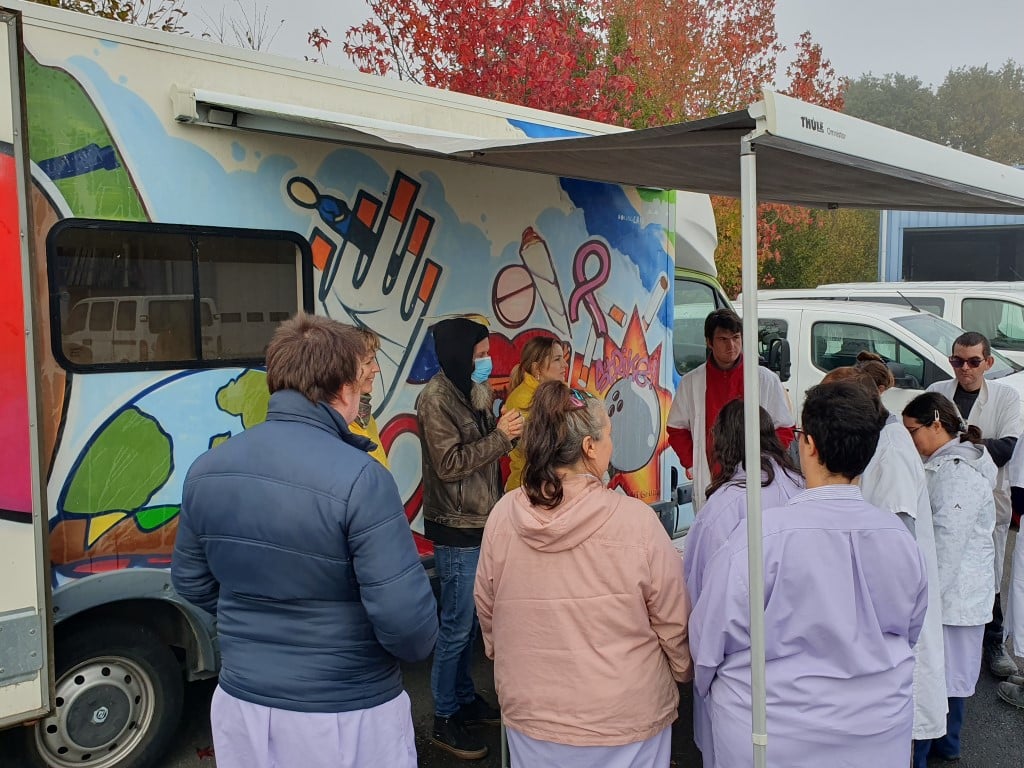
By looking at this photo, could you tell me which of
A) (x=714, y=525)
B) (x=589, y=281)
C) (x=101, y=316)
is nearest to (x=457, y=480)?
(x=714, y=525)

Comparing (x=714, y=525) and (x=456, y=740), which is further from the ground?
(x=714, y=525)

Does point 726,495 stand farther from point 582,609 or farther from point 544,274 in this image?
point 544,274

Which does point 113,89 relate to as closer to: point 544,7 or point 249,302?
point 249,302

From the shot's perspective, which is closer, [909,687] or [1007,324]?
[909,687]

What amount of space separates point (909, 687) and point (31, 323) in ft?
9.37

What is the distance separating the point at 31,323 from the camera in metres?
2.83

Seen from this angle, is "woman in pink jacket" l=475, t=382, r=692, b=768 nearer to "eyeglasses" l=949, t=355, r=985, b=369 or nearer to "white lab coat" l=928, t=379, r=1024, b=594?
"white lab coat" l=928, t=379, r=1024, b=594

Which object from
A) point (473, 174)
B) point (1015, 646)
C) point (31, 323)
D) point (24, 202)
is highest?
point (473, 174)

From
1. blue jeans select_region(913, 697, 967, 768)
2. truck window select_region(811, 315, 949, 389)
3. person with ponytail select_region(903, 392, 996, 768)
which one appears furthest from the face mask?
truck window select_region(811, 315, 949, 389)

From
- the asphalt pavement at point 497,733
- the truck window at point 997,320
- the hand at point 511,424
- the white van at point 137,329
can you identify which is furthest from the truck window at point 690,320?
the truck window at point 997,320

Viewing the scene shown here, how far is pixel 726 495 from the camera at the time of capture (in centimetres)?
277

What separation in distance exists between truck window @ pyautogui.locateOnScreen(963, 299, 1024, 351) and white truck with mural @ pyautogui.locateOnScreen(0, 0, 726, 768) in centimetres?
846

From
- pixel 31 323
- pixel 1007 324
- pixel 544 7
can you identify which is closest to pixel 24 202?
pixel 31 323

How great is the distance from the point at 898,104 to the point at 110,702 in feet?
209
